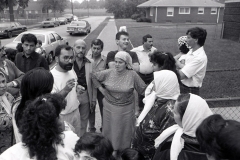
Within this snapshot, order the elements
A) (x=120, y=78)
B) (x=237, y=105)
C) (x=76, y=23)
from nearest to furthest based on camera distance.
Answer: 1. (x=120, y=78)
2. (x=237, y=105)
3. (x=76, y=23)

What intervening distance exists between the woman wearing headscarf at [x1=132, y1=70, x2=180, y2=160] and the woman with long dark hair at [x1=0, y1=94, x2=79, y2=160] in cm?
124

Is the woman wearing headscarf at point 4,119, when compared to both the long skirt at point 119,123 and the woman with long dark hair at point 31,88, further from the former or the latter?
the long skirt at point 119,123

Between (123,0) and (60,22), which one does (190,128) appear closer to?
(60,22)

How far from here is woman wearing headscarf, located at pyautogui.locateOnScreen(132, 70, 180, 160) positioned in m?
2.63

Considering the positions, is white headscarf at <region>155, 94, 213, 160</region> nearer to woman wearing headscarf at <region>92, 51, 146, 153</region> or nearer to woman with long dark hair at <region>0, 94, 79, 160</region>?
woman with long dark hair at <region>0, 94, 79, 160</region>

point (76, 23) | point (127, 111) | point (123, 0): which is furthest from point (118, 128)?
point (123, 0)

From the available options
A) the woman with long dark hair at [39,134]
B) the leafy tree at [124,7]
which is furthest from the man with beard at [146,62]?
the leafy tree at [124,7]

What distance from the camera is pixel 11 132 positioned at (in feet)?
8.58

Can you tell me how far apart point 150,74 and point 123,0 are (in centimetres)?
6302

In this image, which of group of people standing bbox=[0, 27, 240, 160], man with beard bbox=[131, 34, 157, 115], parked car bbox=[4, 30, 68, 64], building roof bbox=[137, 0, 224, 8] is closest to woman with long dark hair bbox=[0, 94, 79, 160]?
group of people standing bbox=[0, 27, 240, 160]

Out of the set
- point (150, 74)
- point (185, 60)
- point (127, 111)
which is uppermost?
point (185, 60)

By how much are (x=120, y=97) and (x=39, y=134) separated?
2082 mm

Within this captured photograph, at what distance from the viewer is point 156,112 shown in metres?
2.67

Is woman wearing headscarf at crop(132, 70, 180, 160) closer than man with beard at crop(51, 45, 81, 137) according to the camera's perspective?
Yes
